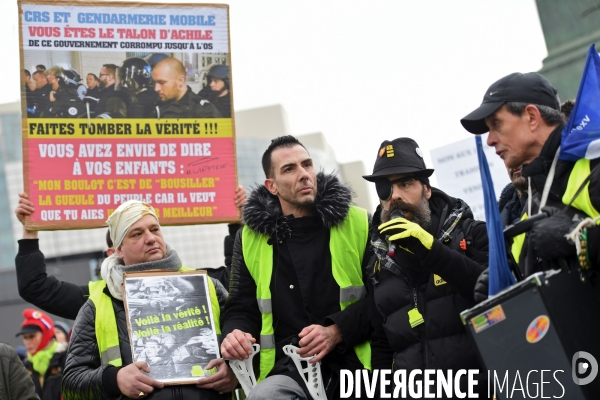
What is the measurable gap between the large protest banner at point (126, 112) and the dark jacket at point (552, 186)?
317 cm

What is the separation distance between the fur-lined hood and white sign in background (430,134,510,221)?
2793 millimetres

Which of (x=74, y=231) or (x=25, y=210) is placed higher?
(x=74, y=231)

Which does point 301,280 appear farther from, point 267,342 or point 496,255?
point 496,255

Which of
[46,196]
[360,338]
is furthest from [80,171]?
[360,338]

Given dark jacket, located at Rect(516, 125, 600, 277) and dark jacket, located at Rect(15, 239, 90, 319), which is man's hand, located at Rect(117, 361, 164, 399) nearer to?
dark jacket, located at Rect(15, 239, 90, 319)

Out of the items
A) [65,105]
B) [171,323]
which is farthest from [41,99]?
[171,323]

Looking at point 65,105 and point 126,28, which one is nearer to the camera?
point 65,105

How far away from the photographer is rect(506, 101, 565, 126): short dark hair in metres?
3.95

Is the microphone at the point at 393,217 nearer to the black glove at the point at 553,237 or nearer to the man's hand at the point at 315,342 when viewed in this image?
the man's hand at the point at 315,342

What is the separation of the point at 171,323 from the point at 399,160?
177 cm

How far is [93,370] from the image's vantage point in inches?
204

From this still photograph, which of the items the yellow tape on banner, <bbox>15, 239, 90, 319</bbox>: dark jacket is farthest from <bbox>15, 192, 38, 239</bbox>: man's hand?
the yellow tape on banner

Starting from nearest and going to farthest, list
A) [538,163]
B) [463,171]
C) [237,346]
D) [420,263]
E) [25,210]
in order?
[538,163]
[420,263]
[237,346]
[25,210]
[463,171]

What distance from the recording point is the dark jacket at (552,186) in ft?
11.3
